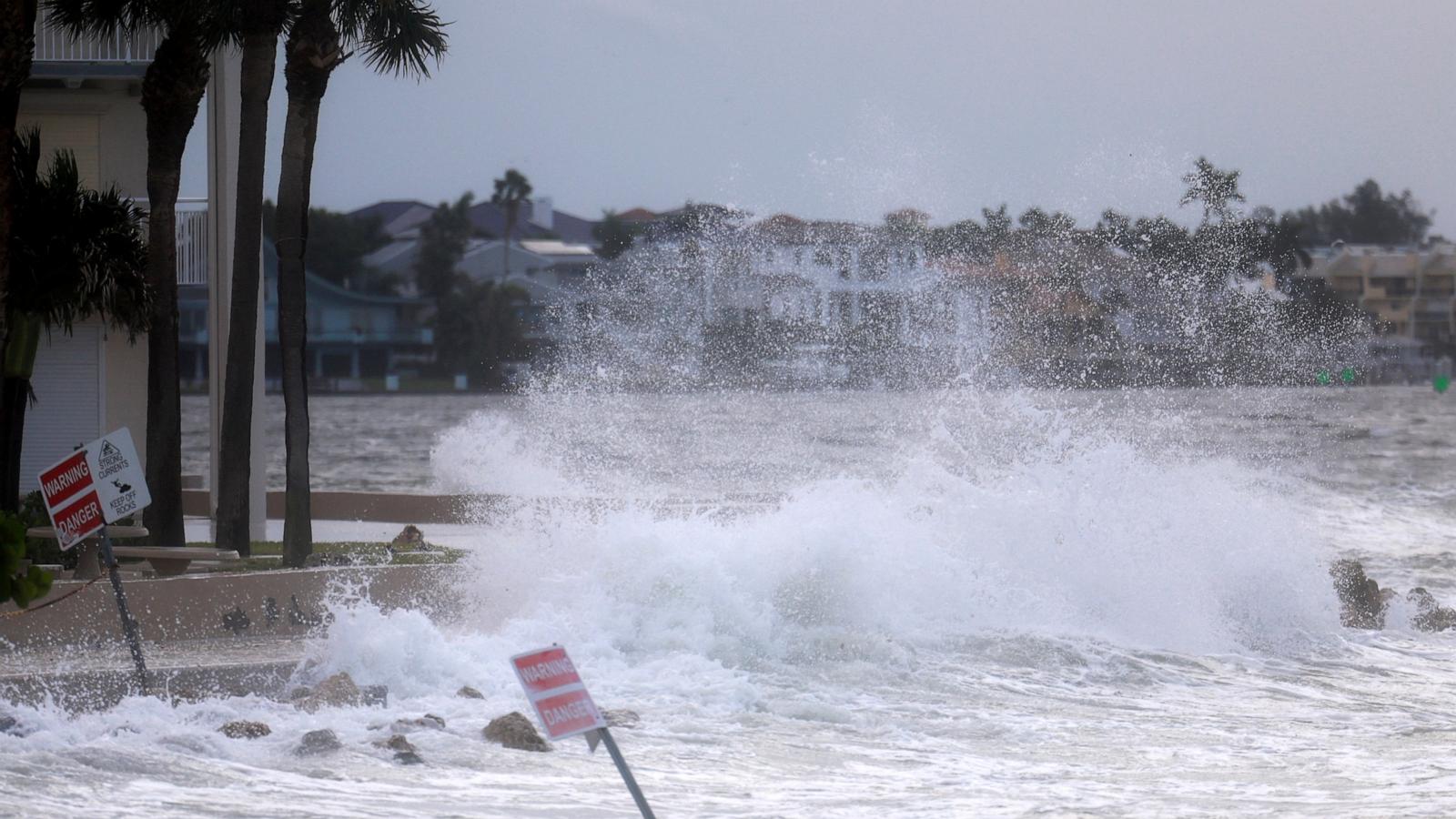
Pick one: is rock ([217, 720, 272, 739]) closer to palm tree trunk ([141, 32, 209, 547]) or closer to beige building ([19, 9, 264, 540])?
palm tree trunk ([141, 32, 209, 547])

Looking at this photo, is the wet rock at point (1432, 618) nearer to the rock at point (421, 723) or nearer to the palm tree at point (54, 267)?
the rock at point (421, 723)

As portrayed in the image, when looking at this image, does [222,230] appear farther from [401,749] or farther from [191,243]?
[401,749]

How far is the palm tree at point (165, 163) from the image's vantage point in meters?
15.1

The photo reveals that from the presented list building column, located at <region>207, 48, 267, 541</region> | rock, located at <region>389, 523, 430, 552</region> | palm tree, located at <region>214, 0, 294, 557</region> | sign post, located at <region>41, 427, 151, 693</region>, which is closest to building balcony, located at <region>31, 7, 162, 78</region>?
building column, located at <region>207, 48, 267, 541</region>

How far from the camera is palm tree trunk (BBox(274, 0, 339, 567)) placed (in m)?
14.8

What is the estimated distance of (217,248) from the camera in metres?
18.8

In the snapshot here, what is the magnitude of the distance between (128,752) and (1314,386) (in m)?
→ 98.9

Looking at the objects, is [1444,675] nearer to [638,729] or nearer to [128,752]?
[638,729]

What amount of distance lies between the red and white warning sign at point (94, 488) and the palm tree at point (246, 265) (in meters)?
5.23

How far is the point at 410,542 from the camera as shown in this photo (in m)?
17.1

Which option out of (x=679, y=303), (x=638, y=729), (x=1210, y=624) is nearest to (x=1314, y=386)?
(x=679, y=303)

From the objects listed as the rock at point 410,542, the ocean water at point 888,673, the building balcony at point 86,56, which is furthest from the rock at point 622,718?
the building balcony at point 86,56

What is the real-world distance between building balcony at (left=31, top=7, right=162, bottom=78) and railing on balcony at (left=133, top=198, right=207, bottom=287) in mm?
1753

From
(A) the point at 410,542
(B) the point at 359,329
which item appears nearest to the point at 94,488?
(A) the point at 410,542
